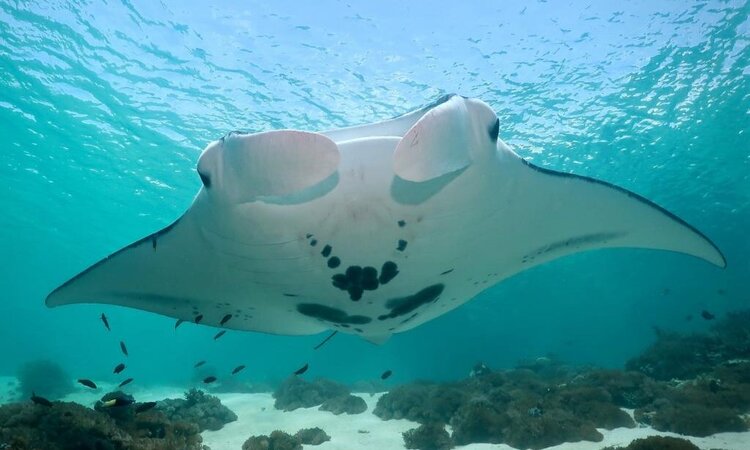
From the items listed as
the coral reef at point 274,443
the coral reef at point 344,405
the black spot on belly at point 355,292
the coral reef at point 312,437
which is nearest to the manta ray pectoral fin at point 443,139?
the black spot on belly at point 355,292

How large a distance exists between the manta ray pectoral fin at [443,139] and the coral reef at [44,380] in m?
26.2

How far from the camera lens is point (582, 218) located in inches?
150

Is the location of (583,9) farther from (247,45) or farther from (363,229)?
(363,229)

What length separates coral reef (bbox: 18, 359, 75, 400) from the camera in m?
21.0

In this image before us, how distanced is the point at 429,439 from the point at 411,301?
501cm

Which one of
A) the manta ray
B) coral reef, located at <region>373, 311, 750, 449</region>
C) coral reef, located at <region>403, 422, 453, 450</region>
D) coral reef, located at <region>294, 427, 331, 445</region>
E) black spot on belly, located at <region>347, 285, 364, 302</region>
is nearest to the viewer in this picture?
the manta ray

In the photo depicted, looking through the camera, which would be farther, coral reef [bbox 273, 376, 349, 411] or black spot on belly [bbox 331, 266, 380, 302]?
coral reef [bbox 273, 376, 349, 411]

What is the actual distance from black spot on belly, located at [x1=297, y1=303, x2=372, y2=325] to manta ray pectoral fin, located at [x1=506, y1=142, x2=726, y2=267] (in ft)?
5.84

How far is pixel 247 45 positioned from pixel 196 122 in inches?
225

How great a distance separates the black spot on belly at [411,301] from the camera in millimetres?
3895

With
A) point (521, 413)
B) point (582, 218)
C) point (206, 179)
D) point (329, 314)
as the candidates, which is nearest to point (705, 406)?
point (521, 413)

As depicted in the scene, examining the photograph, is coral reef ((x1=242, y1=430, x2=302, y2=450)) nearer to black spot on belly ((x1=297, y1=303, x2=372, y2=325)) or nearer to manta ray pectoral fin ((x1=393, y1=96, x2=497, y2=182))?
black spot on belly ((x1=297, y1=303, x2=372, y2=325))

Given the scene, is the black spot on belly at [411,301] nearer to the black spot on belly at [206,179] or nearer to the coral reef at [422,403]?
the black spot on belly at [206,179]

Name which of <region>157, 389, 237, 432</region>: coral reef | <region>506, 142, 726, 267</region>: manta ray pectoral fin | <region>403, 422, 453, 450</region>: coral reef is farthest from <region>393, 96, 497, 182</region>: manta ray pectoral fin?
<region>157, 389, 237, 432</region>: coral reef
